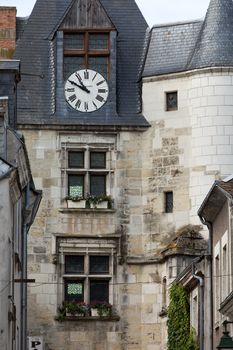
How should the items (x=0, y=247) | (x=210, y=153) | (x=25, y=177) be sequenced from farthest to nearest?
(x=210, y=153)
(x=25, y=177)
(x=0, y=247)

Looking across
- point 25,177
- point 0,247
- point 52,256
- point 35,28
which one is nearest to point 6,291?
point 0,247

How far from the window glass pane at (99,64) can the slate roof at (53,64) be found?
0.57 meters

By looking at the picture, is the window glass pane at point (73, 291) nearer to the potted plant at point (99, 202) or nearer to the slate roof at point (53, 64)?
the potted plant at point (99, 202)

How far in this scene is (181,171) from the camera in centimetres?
5628

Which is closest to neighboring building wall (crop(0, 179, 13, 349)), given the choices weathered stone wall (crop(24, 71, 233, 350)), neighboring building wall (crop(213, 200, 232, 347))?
neighboring building wall (crop(213, 200, 232, 347))

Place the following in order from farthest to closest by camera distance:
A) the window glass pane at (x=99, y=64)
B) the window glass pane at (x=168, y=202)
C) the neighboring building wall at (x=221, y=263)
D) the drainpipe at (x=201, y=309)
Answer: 1. the window glass pane at (x=99, y=64)
2. the window glass pane at (x=168, y=202)
3. the drainpipe at (x=201, y=309)
4. the neighboring building wall at (x=221, y=263)

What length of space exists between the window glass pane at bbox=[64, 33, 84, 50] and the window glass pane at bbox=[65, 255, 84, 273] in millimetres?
6514

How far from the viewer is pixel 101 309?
55938mm

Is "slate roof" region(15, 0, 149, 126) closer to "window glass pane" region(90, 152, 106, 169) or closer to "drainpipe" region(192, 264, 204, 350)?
"window glass pane" region(90, 152, 106, 169)

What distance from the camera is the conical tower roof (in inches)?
2232

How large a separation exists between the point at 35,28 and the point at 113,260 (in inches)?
318

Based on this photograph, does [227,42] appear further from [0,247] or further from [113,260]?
[0,247]

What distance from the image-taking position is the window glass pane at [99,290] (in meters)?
56.6

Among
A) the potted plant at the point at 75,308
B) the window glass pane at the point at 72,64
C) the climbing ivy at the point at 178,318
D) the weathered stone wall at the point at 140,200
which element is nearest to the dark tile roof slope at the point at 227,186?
the climbing ivy at the point at 178,318
